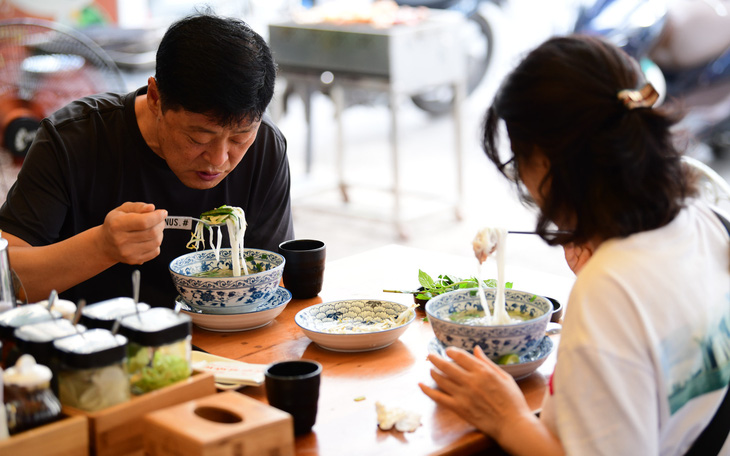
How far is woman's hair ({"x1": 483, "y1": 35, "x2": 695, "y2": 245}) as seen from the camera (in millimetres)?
1106

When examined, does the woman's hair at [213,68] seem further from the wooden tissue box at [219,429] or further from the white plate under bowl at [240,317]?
the wooden tissue box at [219,429]

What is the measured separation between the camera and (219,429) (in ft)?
3.18

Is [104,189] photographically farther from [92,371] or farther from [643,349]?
[643,349]

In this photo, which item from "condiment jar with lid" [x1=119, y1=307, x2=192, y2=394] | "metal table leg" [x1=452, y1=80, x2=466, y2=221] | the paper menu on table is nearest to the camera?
"condiment jar with lid" [x1=119, y1=307, x2=192, y2=394]

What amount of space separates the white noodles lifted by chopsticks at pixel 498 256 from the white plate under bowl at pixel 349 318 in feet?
0.56

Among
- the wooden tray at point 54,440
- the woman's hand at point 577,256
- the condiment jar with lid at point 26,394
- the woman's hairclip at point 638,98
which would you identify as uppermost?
the woman's hairclip at point 638,98

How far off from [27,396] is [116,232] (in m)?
0.55

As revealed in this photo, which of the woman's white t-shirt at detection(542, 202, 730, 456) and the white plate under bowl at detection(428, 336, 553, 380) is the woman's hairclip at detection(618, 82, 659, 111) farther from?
the white plate under bowl at detection(428, 336, 553, 380)

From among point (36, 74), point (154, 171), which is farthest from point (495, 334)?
point (36, 74)

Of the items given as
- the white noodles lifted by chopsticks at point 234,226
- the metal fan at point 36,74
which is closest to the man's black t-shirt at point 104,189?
the white noodles lifted by chopsticks at point 234,226

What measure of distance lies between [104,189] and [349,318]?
0.68 meters

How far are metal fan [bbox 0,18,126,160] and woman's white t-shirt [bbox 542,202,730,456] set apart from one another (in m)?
2.80

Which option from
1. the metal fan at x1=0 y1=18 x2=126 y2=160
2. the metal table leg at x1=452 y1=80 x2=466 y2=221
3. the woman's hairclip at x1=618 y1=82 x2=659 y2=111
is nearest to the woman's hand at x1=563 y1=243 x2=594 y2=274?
the woman's hairclip at x1=618 y1=82 x2=659 y2=111

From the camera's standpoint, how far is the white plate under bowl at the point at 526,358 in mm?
1297
